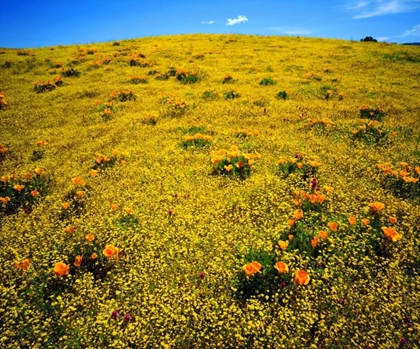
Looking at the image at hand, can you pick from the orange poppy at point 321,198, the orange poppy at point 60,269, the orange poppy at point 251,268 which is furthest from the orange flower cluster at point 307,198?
the orange poppy at point 60,269

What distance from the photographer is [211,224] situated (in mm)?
6160

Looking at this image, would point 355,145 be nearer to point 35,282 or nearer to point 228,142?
point 228,142

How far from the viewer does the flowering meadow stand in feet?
14.1

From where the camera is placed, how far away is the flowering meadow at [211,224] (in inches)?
169

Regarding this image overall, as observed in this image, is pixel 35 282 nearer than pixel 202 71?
Yes

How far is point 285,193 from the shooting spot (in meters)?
7.05

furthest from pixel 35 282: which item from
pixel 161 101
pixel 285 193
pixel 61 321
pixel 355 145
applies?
pixel 161 101

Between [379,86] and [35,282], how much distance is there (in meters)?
18.0

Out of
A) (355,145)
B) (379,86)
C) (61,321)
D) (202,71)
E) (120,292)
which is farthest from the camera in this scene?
(202,71)

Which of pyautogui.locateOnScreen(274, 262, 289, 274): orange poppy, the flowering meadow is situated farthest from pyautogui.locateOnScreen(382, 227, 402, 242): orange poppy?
pyautogui.locateOnScreen(274, 262, 289, 274): orange poppy

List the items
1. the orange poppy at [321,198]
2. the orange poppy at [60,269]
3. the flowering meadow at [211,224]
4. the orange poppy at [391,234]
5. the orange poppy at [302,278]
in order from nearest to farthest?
1. the flowering meadow at [211,224]
2. the orange poppy at [302,278]
3. the orange poppy at [60,269]
4. the orange poppy at [391,234]
5. the orange poppy at [321,198]

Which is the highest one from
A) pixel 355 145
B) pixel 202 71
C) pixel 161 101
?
pixel 202 71

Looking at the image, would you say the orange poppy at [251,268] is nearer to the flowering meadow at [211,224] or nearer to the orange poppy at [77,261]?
the flowering meadow at [211,224]

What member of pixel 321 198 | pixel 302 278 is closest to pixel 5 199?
pixel 302 278
